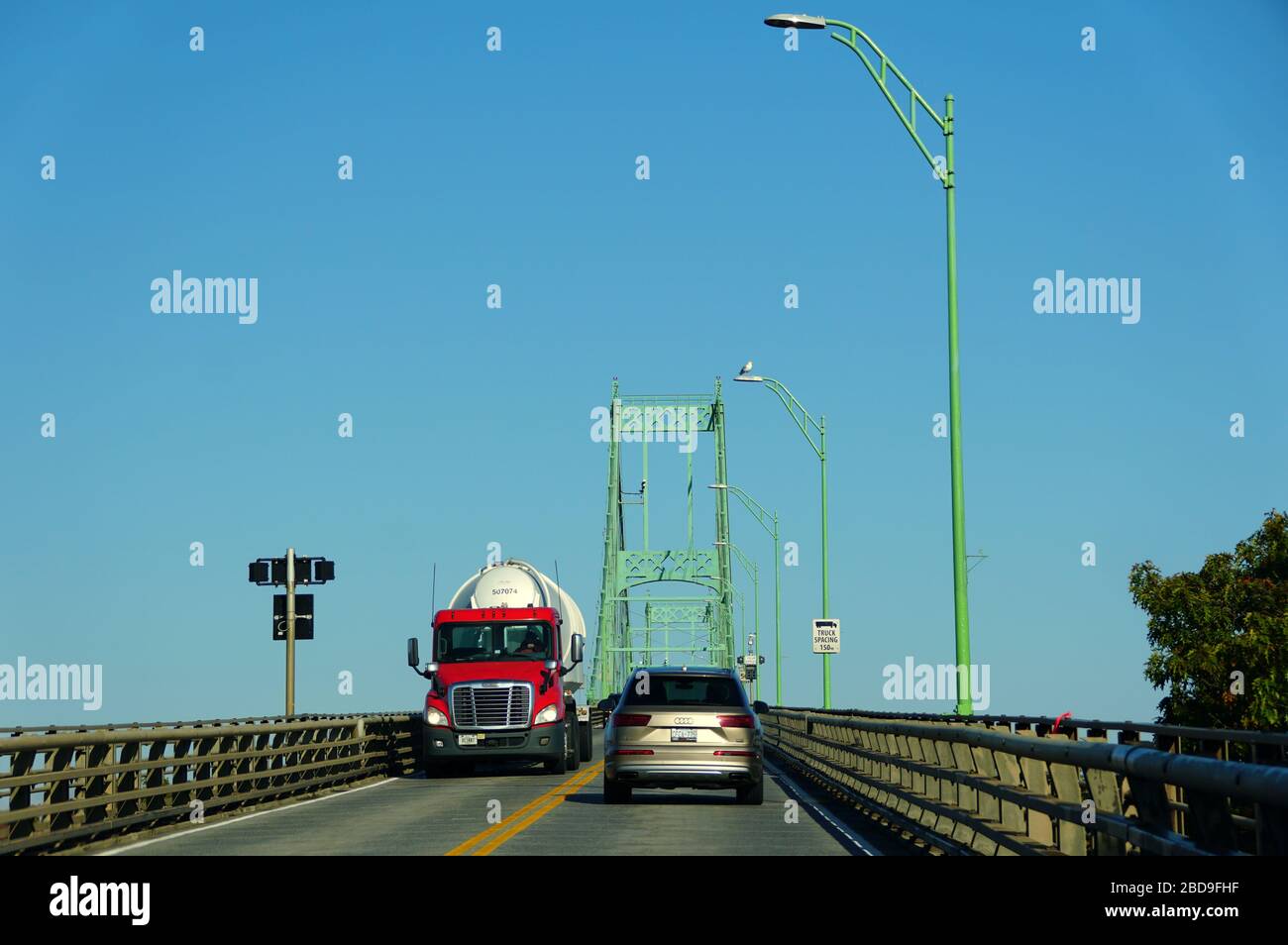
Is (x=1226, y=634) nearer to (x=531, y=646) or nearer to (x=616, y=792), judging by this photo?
(x=531, y=646)

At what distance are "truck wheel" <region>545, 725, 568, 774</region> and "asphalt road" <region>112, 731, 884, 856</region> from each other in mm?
5186

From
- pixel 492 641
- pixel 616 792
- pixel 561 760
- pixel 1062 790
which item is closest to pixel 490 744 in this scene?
pixel 492 641

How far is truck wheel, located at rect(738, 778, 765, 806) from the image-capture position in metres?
23.9

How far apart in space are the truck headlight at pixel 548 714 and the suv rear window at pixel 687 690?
9449mm

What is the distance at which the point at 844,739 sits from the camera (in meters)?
27.1

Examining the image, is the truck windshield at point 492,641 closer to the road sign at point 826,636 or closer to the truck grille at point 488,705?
the truck grille at point 488,705

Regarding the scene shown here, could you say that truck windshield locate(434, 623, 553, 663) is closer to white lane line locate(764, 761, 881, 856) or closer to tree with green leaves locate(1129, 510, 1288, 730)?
white lane line locate(764, 761, 881, 856)

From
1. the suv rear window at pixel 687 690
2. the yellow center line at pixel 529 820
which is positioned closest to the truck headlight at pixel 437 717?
the yellow center line at pixel 529 820

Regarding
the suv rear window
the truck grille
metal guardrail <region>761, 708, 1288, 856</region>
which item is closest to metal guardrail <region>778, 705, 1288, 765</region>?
metal guardrail <region>761, 708, 1288, 856</region>

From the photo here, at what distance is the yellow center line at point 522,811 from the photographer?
54.8 feet

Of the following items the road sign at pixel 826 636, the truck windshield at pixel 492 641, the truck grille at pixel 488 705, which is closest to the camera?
the truck grille at pixel 488 705

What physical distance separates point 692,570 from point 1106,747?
423ft

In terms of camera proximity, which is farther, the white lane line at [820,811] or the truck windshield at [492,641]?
the truck windshield at [492,641]

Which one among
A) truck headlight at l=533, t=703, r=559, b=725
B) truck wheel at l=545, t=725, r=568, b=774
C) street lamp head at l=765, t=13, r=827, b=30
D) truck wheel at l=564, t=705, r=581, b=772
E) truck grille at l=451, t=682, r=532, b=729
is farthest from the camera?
truck wheel at l=564, t=705, r=581, b=772
